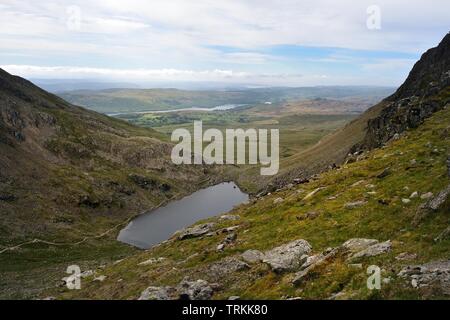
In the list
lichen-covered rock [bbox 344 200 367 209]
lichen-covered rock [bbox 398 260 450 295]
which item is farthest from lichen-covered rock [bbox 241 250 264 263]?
lichen-covered rock [bbox 398 260 450 295]

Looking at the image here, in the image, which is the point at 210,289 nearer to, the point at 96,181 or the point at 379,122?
the point at 379,122

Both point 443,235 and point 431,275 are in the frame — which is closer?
point 431,275

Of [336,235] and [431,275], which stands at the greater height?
[431,275]

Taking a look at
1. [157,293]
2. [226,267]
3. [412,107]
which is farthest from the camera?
[412,107]


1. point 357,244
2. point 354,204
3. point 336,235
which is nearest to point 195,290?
point 357,244

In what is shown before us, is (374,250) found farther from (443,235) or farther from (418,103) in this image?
(418,103)

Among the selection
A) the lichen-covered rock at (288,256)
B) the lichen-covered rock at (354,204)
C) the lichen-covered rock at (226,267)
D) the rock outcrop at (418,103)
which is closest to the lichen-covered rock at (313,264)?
the lichen-covered rock at (288,256)
